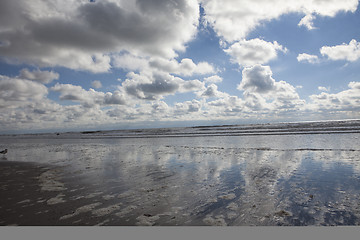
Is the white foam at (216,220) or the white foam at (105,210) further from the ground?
the white foam at (105,210)

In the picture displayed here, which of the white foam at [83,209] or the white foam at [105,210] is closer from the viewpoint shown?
the white foam at [83,209]

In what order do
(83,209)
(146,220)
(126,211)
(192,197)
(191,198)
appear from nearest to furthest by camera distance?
(146,220) < (126,211) < (83,209) < (191,198) < (192,197)

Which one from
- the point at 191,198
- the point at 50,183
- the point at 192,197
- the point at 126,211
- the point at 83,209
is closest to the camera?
the point at 126,211

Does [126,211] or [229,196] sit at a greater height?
[126,211]

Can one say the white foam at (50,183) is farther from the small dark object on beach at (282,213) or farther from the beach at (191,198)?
the small dark object on beach at (282,213)

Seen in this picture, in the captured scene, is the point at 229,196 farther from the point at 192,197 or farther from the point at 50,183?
the point at 50,183

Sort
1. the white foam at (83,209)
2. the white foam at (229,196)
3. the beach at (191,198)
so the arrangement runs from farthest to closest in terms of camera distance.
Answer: the white foam at (229,196) → the white foam at (83,209) → the beach at (191,198)

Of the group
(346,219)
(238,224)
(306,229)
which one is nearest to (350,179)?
(346,219)

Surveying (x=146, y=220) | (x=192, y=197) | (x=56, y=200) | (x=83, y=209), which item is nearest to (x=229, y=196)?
(x=192, y=197)

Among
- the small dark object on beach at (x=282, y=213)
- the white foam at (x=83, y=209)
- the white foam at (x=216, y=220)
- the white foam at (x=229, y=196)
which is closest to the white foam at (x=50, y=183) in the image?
the white foam at (x=83, y=209)

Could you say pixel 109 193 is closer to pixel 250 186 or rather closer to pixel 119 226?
pixel 119 226

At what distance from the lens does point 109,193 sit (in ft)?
25.8

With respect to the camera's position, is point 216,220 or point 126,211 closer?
point 216,220

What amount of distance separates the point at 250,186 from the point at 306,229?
341 cm
